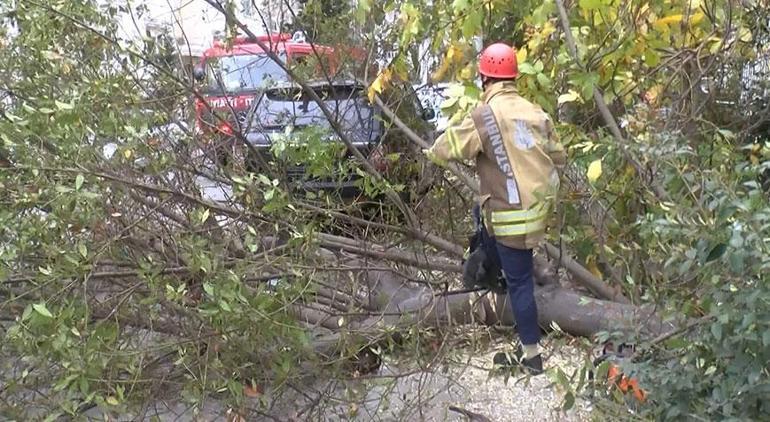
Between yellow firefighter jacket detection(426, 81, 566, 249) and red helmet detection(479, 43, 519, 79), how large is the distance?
42mm

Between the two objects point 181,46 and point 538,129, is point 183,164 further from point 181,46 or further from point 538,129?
point 538,129

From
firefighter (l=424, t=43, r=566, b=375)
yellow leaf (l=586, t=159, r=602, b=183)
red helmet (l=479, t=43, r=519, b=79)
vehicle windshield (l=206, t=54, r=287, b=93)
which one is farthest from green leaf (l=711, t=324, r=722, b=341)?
vehicle windshield (l=206, t=54, r=287, b=93)

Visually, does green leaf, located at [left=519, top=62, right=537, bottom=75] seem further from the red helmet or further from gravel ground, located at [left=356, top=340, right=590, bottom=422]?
gravel ground, located at [left=356, top=340, right=590, bottom=422]

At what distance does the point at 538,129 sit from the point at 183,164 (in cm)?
169

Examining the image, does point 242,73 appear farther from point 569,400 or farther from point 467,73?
point 569,400

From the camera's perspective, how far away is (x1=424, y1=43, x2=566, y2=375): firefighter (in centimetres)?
341

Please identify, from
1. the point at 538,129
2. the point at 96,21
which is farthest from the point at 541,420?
the point at 96,21

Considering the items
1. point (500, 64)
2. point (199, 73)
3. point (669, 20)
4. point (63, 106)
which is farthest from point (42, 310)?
point (669, 20)

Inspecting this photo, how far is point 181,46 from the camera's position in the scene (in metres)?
4.25

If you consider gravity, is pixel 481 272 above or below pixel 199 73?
below

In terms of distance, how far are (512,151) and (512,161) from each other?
0.14 ft

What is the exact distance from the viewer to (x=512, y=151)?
3.44 metres

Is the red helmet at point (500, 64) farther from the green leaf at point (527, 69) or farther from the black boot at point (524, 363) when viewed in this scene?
the black boot at point (524, 363)

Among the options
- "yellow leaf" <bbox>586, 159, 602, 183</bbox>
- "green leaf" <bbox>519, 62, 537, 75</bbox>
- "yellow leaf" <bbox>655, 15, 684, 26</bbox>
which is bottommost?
"yellow leaf" <bbox>586, 159, 602, 183</bbox>
